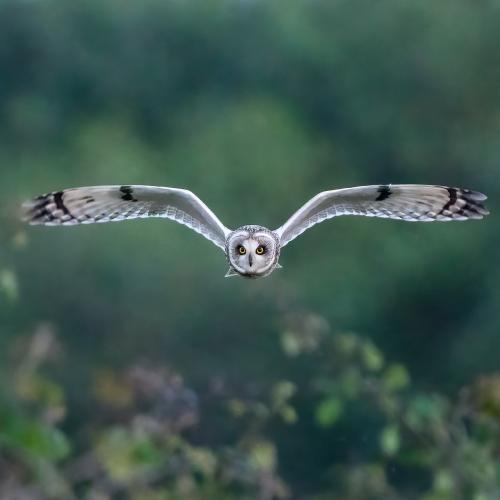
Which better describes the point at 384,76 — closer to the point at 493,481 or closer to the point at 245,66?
the point at 245,66

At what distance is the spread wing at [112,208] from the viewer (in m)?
5.46

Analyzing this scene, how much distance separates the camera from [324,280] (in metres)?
14.3

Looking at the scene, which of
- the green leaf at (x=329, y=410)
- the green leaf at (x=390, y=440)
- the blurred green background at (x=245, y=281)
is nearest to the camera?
the green leaf at (x=390, y=440)

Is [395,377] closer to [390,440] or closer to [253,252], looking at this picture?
[390,440]

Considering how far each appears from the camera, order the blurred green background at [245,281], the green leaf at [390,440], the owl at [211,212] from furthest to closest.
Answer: the blurred green background at [245,281] < the green leaf at [390,440] < the owl at [211,212]

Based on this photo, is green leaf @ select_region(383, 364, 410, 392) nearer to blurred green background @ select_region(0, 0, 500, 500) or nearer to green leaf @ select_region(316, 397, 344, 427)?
blurred green background @ select_region(0, 0, 500, 500)

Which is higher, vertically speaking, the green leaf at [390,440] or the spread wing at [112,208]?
the spread wing at [112,208]

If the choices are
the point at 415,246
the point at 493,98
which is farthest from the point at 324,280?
the point at 493,98

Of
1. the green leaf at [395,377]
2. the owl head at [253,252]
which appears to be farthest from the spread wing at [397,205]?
the green leaf at [395,377]

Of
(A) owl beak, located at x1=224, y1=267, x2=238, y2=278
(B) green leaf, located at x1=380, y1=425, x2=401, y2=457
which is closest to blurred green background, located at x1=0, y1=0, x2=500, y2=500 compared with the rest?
(B) green leaf, located at x1=380, y1=425, x2=401, y2=457

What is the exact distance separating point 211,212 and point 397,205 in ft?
2.27

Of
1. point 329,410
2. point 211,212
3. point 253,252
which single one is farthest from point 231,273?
point 329,410

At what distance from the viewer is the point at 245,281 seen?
1260 cm

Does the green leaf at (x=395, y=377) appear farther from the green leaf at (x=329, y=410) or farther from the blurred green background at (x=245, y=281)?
the green leaf at (x=329, y=410)
